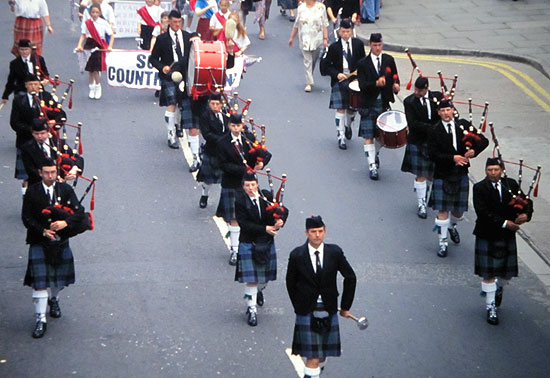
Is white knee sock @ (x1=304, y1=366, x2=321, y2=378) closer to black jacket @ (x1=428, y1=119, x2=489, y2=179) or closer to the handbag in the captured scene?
the handbag

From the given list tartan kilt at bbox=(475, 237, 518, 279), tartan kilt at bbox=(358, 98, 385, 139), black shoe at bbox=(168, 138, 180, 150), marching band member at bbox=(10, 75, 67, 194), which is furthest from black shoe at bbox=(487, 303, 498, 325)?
black shoe at bbox=(168, 138, 180, 150)

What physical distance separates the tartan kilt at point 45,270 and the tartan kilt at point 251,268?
5.41 ft

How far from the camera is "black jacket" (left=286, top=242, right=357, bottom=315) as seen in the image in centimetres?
921

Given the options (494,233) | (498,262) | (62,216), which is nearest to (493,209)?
(494,233)

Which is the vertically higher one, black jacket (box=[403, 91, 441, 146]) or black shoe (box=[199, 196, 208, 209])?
black jacket (box=[403, 91, 441, 146])

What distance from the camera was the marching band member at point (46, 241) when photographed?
34.1ft

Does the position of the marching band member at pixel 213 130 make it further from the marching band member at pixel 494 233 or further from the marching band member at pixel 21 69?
the marching band member at pixel 494 233

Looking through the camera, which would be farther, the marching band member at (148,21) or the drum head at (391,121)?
the marching band member at (148,21)

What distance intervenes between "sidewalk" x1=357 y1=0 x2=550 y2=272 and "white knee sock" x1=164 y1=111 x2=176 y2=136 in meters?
6.85

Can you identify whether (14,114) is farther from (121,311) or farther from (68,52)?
(68,52)

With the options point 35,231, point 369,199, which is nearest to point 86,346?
point 35,231

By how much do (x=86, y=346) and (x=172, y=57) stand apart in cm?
631

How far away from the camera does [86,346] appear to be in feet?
34.0

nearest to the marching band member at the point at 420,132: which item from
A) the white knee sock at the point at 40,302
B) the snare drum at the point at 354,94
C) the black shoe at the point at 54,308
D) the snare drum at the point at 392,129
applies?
the snare drum at the point at 392,129
